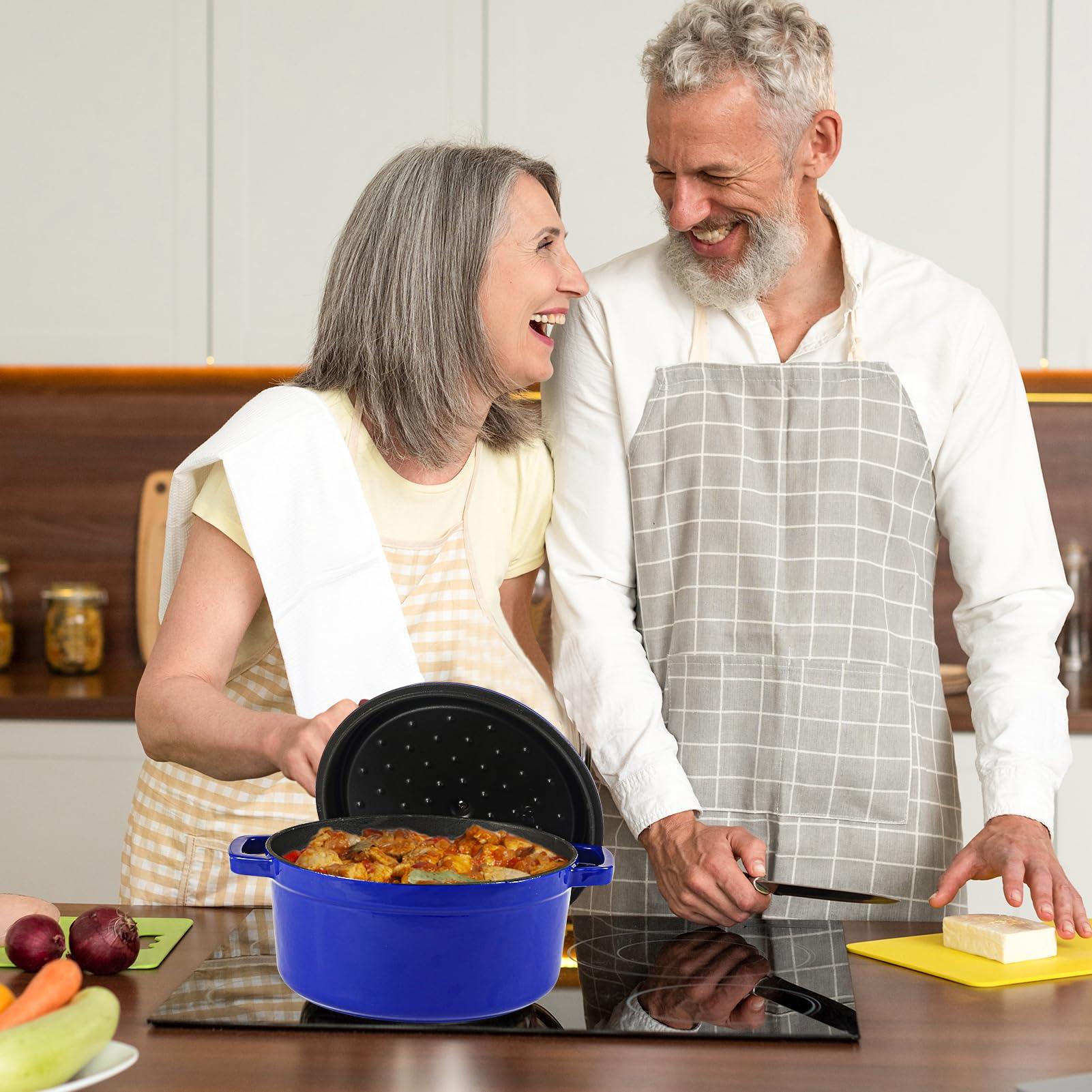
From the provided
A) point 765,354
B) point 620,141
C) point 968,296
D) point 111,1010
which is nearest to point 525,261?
point 765,354

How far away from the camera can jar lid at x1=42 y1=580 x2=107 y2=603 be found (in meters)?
2.82

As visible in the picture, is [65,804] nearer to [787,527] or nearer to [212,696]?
[212,696]

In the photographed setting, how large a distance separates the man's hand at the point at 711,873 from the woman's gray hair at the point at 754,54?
0.74m

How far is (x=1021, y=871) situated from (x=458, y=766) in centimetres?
53

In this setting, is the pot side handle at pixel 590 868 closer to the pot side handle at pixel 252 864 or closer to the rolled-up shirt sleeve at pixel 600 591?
the pot side handle at pixel 252 864

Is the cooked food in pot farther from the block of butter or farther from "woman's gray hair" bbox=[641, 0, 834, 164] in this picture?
"woman's gray hair" bbox=[641, 0, 834, 164]

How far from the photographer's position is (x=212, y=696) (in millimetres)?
1197

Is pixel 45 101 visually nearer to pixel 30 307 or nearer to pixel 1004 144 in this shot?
pixel 30 307

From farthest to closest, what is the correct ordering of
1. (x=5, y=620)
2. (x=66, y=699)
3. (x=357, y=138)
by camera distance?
(x=5, y=620), (x=357, y=138), (x=66, y=699)

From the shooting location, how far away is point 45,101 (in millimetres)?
2623

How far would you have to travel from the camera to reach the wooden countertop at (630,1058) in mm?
823

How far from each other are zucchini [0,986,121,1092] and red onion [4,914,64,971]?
253 millimetres

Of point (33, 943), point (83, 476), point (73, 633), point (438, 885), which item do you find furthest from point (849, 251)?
point (83, 476)

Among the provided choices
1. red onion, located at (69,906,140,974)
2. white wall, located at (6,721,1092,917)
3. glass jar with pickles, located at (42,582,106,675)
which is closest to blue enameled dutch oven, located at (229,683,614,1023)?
red onion, located at (69,906,140,974)
